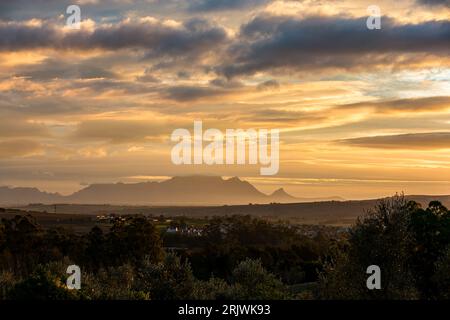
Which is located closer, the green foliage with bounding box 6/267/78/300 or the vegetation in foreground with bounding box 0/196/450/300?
the green foliage with bounding box 6/267/78/300

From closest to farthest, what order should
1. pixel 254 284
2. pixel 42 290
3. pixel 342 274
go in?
pixel 42 290
pixel 342 274
pixel 254 284

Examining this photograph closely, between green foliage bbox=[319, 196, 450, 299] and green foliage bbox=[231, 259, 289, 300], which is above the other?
green foliage bbox=[319, 196, 450, 299]

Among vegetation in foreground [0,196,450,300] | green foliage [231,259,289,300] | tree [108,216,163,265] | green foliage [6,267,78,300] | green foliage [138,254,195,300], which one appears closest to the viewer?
green foliage [6,267,78,300]

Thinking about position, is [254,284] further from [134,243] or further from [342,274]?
[134,243]

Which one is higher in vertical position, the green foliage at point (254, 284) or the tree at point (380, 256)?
the tree at point (380, 256)

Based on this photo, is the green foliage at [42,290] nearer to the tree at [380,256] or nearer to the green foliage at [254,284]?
the green foliage at [254,284]

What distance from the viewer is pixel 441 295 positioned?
50.3 meters

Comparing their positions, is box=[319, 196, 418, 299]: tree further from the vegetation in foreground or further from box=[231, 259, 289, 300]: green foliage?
box=[231, 259, 289, 300]: green foliage

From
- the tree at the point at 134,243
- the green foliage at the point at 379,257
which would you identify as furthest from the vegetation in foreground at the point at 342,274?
the tree at the point at 134,243

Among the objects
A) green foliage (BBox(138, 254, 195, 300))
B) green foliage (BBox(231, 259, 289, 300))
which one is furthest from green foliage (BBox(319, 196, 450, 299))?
green foliage (BBox(138, 254, 195, 300))

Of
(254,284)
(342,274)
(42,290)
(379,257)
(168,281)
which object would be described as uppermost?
(379,257)

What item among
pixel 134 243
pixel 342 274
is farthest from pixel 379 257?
pixel 134 243

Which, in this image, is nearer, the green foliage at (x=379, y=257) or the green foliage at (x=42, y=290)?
the green foliage at (x=42, y=290)

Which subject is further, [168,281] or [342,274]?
[168,281]
